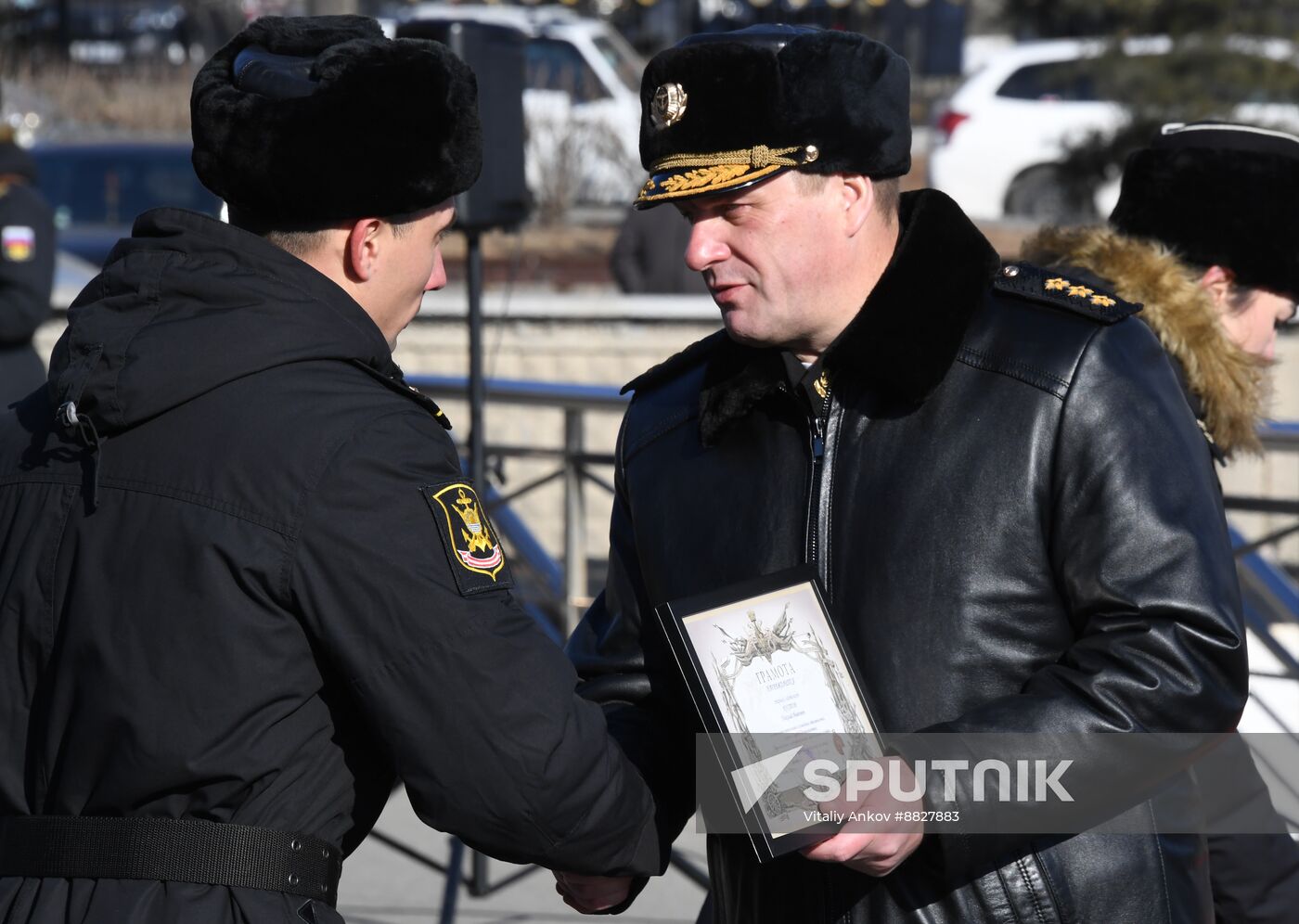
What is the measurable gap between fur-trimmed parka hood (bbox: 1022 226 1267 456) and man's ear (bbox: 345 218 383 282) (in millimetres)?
1225

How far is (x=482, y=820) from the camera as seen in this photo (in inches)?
79.4

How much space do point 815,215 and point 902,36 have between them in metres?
20.3

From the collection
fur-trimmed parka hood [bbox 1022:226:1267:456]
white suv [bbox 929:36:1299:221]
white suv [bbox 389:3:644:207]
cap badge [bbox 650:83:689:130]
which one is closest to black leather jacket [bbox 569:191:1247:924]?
cap badge [bbox 650:83:689:130]

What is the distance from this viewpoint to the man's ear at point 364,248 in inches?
83.6

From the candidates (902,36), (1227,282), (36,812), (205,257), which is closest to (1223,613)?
(1227,282)

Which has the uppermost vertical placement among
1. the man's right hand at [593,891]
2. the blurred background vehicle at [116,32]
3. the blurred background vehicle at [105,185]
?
the man's right hand at [593,891]

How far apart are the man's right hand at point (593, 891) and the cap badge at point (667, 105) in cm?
106

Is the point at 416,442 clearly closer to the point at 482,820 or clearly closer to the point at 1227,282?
the point at 482,820

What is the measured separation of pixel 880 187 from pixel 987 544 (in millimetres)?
542

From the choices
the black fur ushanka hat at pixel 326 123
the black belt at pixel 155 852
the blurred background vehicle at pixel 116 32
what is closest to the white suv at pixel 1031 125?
the black fur ushanka hat at pixel 326 123

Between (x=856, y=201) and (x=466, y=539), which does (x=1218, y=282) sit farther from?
(x=466, y=539)

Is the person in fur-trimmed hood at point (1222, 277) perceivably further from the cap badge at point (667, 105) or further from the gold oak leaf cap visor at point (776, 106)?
the cap badge at point (667, 105)

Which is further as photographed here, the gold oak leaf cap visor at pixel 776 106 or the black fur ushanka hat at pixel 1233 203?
the black fur ushanka hat at pixel 1233 203

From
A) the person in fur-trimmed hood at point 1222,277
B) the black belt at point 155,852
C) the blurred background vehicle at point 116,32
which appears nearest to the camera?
the black belt at point 155,852
